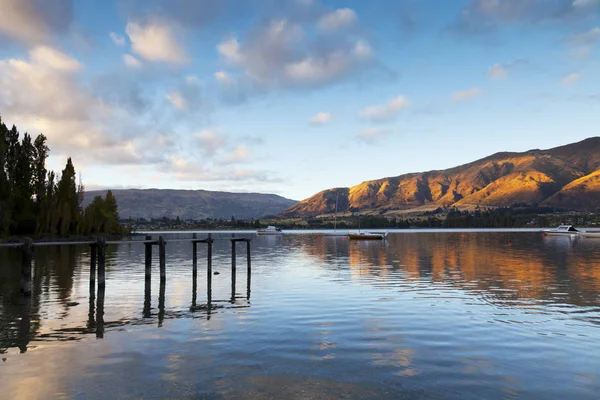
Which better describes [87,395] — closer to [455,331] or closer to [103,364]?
[103,364]

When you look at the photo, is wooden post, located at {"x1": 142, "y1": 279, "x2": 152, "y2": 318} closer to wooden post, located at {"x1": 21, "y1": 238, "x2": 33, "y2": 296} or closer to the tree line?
wooden post, located at {"x1": 21, "y1": 238, "x2": 33, "y2": 296}

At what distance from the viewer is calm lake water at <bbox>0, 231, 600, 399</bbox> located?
47.6 feet

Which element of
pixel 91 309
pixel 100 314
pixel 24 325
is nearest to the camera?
pixel 24 325

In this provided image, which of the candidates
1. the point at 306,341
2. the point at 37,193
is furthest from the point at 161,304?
the point at 37,193

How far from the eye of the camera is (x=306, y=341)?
67.2 feet

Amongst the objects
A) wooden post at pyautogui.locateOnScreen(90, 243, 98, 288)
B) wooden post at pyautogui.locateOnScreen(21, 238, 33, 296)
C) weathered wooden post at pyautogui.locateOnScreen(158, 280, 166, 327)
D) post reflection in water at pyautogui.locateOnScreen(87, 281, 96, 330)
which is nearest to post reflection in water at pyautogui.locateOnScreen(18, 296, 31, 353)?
wooden post at pyautogui.locateOnScreen(21, 238, 33, 296)

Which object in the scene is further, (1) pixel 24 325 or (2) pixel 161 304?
(2) pixel 161 304

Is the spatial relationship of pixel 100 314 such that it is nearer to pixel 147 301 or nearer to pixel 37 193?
pixel 147 301

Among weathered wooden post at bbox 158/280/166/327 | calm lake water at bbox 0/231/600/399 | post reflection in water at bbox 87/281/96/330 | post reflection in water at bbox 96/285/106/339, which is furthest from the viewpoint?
weathered wooden post at bbox 158/280/166/327

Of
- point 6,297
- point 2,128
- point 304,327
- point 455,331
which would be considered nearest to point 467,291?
point 455,331

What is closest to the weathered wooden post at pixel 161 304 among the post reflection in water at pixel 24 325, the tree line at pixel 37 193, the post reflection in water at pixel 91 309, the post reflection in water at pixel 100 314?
the post reflection in water at pixel 100 314

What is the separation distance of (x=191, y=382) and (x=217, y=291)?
75.1 ft

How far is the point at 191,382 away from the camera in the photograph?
14.9 m

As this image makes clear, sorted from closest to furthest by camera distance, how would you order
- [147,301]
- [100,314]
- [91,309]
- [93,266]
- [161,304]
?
[100,314], [91,309], [161,304], [147,301], [93,266]
